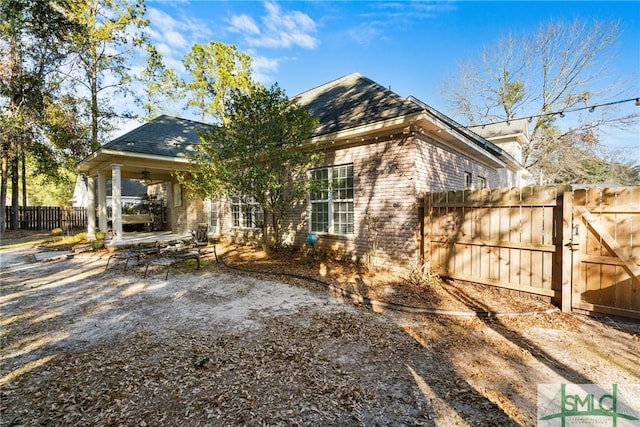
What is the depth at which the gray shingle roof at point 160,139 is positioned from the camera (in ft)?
32.1

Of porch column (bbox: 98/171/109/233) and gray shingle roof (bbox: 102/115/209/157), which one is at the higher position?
gray shingle roof (bbox: 102/115/209/157)

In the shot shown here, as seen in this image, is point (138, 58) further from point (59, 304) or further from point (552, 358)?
point (552, 358)

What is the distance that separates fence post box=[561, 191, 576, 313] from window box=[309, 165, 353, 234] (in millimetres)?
4374

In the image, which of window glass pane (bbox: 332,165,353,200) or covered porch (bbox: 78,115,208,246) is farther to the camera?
covered porch (bbox: 78,115,208,246)

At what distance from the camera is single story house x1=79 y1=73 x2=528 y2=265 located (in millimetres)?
6551

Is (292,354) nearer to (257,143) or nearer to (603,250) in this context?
(603,250)

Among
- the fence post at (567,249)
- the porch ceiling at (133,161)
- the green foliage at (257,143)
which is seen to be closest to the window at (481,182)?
the fence post at (567,249)

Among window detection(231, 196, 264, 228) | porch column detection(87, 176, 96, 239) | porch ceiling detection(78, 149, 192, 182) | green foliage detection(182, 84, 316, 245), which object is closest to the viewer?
green foliage detection(182, 84, 316, 245)

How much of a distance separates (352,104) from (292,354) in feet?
23.4

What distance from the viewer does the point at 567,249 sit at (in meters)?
4.31

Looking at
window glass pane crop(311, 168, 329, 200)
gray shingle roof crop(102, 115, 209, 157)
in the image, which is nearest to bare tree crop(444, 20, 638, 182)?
window glass pane crop(311, 168, 329, 200)

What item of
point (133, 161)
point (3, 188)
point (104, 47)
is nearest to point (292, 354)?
point (133, 161)

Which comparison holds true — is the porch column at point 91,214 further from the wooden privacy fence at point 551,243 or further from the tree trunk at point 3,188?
the wooden privacy fence at point 551,243

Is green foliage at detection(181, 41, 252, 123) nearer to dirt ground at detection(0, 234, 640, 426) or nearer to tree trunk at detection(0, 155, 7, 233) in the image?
tree trunk at detection(0, 155, 7, 233)
